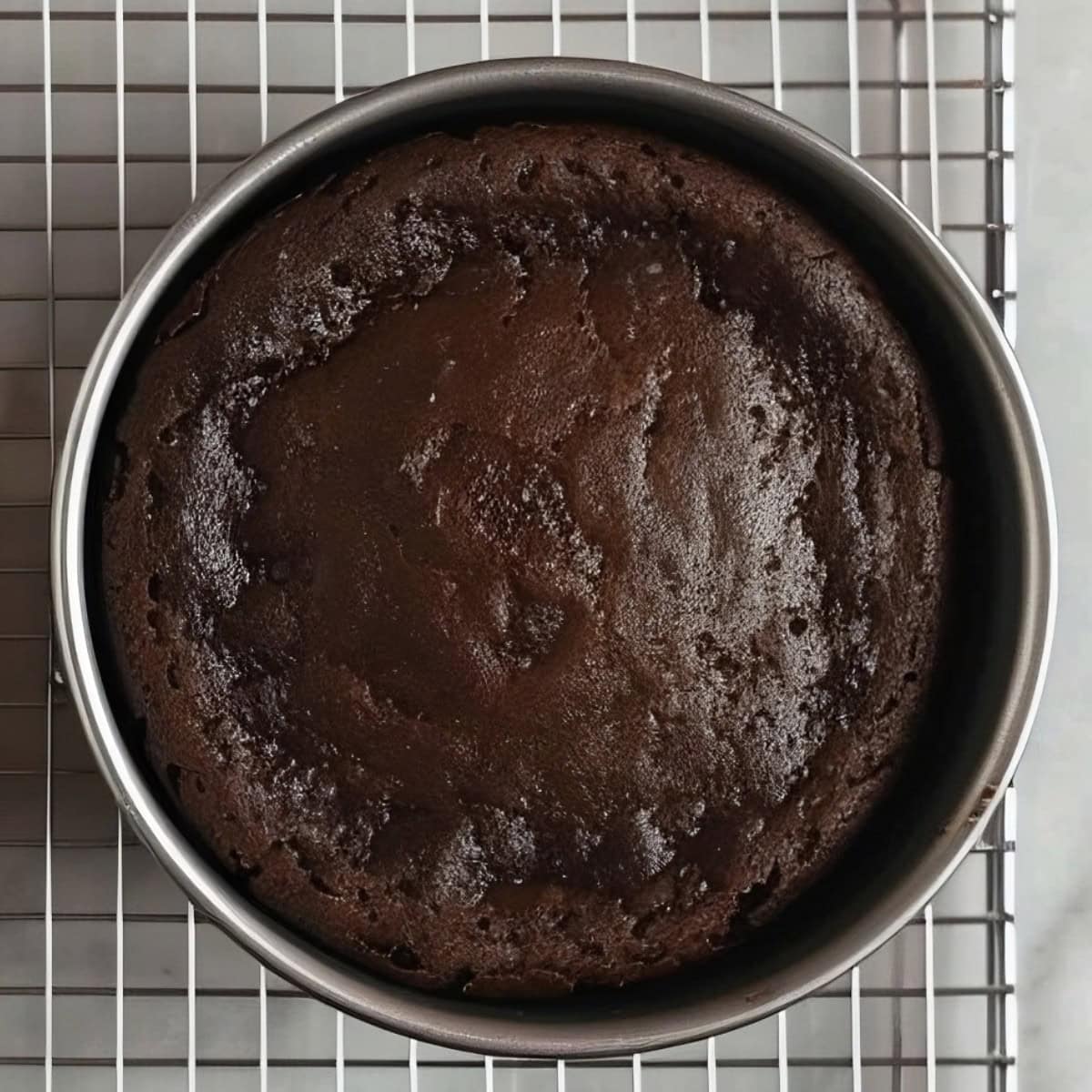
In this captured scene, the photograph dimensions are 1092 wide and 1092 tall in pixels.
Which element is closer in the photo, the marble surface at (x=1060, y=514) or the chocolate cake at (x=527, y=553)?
the chocolate cake at (x=527, y=553)

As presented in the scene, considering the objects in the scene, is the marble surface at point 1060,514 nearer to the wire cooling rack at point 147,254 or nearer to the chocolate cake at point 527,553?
the wire cooling rack at point 147,254

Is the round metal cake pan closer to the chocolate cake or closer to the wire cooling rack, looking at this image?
the chocolate cake

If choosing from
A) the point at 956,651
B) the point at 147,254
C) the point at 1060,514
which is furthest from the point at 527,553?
the point at 1060,514

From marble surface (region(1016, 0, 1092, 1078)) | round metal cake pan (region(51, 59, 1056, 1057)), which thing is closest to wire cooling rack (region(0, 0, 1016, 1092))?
marble surface (region(1016, 0, 1092, 1078))

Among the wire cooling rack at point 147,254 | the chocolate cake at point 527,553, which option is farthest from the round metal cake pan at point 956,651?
the wire cooling rack at point 147,254

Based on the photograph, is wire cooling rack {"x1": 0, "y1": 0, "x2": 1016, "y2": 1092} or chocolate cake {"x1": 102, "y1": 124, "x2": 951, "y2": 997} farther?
wire cooling rack {"x1": 0, "y1": 0, "x2": 1016, "y2": 1092}

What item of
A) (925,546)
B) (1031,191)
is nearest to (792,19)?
(1031,191)

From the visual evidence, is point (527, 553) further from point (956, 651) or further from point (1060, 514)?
point (1060, 514)
